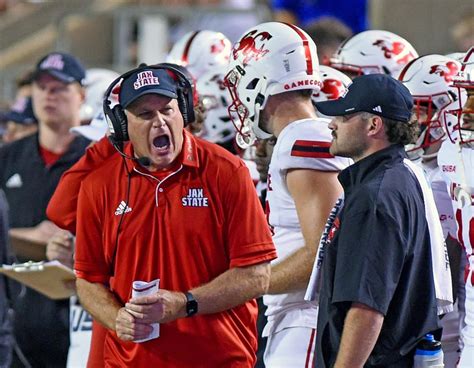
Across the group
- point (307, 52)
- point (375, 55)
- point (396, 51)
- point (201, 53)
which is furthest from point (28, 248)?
point (307, 52)

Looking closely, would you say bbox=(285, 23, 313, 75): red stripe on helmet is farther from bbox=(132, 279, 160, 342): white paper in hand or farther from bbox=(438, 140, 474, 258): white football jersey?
bbox=(132, 279, 160, 342): white paper in hand

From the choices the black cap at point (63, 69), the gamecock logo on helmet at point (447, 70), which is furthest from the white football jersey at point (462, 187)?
the black cap at point (63, 69)

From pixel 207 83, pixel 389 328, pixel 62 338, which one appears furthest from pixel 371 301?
pixel 62 338

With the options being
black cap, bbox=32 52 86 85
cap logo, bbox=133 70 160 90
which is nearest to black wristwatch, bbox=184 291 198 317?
cap logo, bbox=133 70 160 90

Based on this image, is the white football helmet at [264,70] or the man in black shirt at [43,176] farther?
the man in black shirt at [43,176]

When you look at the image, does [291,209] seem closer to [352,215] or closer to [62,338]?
[352,215]

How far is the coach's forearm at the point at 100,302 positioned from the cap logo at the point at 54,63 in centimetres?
322

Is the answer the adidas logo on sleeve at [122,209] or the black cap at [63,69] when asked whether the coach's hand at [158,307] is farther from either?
the black cap at [63,69]

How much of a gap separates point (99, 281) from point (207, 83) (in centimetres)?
235

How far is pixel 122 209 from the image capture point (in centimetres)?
483

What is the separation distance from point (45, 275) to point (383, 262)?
2160 mm

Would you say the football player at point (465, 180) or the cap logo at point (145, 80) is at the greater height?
the cap logo at point (145, 80)

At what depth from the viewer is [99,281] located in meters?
4.92

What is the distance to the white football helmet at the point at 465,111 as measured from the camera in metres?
5.34
